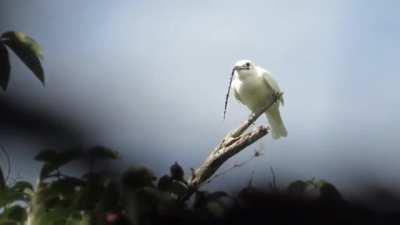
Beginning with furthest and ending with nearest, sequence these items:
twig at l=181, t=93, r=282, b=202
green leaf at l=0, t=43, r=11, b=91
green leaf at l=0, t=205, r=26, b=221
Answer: twig at l=181, t=93, r=282, b=202 → green leaf at l=0, t=205, r=26, b=221 → green leaf at l=0, t=43, r=11, b=91

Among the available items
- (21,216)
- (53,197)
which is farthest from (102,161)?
(21,216)

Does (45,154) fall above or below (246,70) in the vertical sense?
below

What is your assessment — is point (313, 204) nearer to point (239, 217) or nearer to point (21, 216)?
point (239, 217)

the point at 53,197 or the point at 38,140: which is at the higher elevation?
the point at 53,197

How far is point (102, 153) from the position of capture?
1.83ft

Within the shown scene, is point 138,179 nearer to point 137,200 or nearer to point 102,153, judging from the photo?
point 137,200

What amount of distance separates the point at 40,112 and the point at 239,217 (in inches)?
9.3

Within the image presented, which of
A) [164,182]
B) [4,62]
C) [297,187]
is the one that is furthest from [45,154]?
[164,182]

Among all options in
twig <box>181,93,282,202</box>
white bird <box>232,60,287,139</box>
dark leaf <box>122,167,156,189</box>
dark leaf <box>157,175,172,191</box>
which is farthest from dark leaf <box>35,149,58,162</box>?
white bird <box>232,60,287,139</box>

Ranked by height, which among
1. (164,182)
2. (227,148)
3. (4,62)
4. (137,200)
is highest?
(227,148)

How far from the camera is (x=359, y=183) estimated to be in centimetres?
50

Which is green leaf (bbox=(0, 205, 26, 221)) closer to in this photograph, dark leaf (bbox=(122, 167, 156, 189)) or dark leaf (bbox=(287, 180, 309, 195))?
dark leaf (bbox=(122, 167, 156, 189))

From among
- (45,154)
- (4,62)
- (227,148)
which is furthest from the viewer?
(227,148)

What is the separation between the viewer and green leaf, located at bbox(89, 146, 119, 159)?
524 mm
